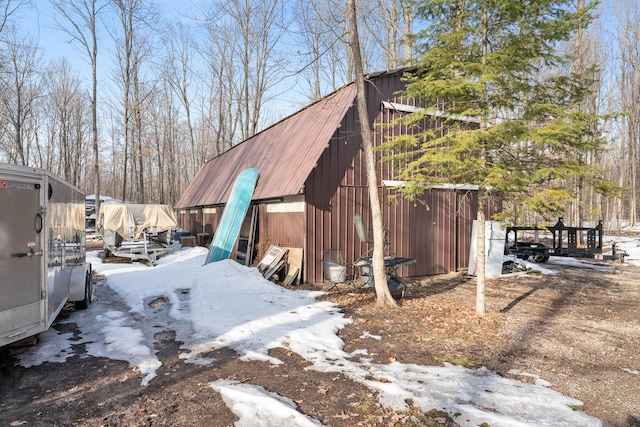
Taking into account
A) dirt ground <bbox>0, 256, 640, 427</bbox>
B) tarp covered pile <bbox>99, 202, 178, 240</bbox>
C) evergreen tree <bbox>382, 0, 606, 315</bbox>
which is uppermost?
evergreen tree <bbox>382, 0, 606, 315</bbox>

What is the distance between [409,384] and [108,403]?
3279mm

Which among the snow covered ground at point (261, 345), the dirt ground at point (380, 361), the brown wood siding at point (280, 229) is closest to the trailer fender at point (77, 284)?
the snow covered ground at point (261, 345)

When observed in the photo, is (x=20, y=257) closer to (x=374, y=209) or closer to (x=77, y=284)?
(x=77, y=284)

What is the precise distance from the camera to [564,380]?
444 centimetres

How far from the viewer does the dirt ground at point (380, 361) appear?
3568 mm

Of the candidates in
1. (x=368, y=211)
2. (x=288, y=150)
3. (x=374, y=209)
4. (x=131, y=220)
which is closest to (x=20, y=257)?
(x=374, y=209)

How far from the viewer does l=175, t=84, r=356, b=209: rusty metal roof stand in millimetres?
10616

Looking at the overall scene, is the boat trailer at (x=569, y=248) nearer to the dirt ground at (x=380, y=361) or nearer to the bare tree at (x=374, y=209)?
the dirt ground at (x=380, y=361)

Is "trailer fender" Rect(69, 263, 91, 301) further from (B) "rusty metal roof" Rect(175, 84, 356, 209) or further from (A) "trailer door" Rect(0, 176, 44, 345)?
(B) "rusty metal roof" Rect(175, 84, 356, 209)

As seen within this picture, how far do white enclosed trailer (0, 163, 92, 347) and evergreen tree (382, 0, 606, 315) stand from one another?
585 cm

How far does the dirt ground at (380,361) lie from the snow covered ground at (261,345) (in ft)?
0.61

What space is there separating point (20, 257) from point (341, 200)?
25.6ft

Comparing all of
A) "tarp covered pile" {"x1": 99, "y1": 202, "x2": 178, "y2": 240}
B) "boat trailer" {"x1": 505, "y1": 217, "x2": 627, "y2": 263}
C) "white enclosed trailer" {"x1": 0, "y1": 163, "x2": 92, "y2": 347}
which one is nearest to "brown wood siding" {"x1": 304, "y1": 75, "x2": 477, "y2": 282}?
"boat trailer" {"x1": 505, "y1": 217, "x2": 627, "y2": 263}

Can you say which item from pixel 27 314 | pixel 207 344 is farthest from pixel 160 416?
pixel 27 314
